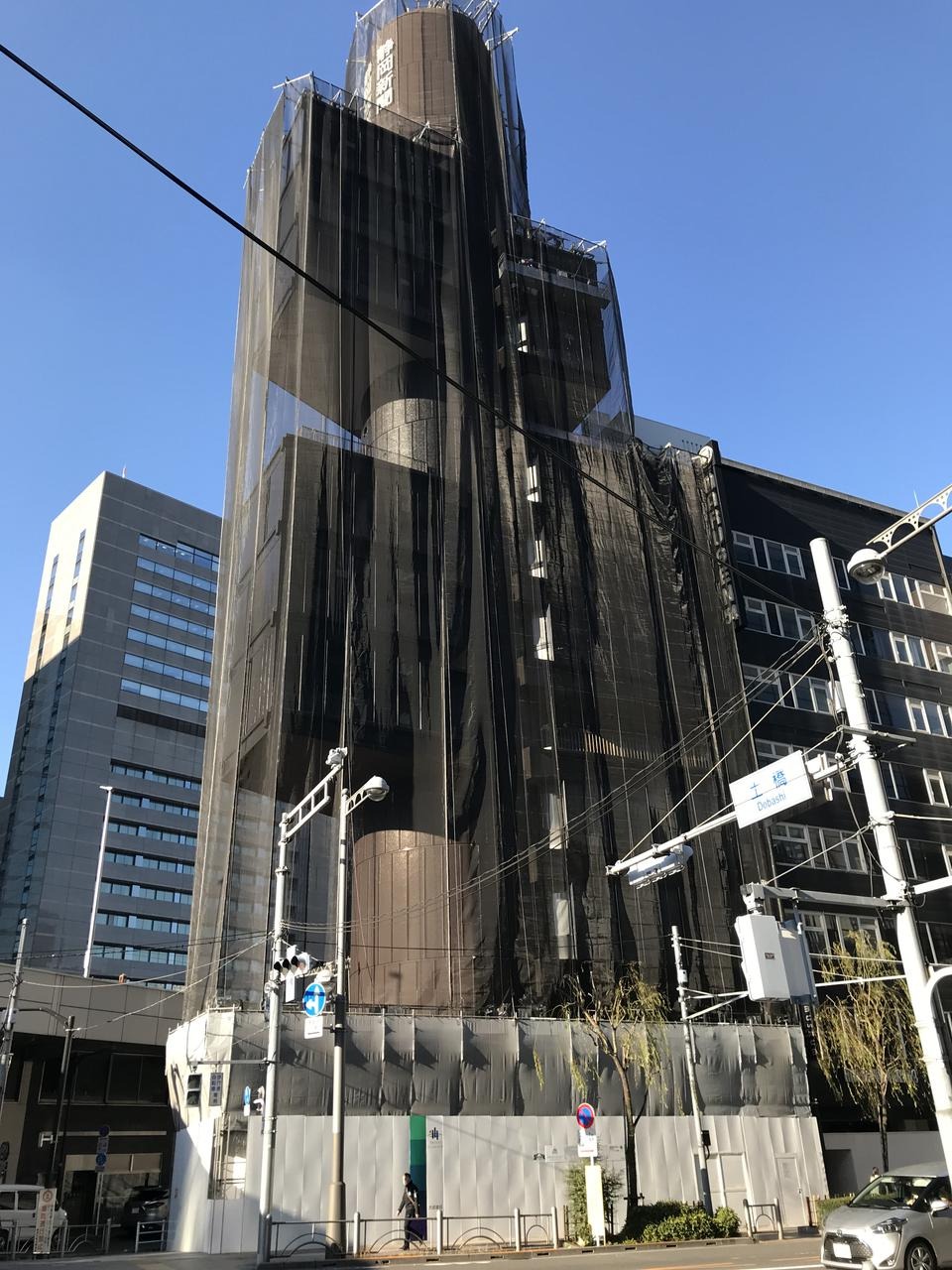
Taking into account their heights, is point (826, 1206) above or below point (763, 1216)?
above

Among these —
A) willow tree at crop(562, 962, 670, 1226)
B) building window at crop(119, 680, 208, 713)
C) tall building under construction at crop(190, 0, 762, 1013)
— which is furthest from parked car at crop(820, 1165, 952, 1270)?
building window at crop(119, 680, 208, 713)

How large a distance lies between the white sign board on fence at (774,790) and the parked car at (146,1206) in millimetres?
33715

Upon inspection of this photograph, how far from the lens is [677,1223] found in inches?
1005

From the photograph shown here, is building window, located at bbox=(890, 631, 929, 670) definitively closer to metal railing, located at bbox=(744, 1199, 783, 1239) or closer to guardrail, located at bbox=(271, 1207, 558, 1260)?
metal railing, located at bbox=(744, 1199, 783, 1239)

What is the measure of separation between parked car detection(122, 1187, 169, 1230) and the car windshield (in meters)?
30.2

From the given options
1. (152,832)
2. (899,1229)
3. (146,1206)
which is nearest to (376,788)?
(899,1229)

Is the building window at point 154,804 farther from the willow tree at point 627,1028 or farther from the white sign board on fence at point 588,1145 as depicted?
the white sign board on fence at point 588,1145

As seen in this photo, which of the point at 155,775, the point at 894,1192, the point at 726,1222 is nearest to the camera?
the point at 894,1192

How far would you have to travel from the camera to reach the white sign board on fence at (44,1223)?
28984 mm

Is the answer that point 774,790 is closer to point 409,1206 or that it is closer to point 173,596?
point 409,1206

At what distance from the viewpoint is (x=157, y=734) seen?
326 feet

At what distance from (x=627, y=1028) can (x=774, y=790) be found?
1787 cm

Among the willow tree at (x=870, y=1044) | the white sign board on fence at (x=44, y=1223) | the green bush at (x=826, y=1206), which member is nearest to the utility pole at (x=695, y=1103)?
the green bush at (x=826, y=1206)

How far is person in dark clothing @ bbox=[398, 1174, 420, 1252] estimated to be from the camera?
81.9 ft
